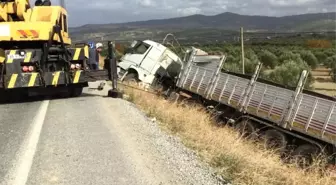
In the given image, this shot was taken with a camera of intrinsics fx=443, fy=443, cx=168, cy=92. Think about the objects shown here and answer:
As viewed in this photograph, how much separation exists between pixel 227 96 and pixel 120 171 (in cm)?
1002

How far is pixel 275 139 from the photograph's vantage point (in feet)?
42.1

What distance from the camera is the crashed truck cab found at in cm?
2080

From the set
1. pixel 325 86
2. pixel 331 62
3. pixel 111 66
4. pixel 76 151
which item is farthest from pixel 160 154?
pixel 331 62

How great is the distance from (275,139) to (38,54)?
716 centimetres

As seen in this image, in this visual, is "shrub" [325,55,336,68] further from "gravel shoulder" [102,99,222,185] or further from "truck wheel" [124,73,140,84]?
"gravel shoulder" [102,99,222,185]

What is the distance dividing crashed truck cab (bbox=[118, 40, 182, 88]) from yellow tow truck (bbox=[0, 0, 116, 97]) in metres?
7.20

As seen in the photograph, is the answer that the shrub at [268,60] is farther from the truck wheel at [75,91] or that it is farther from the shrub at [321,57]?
the truck wheel at [75,91]

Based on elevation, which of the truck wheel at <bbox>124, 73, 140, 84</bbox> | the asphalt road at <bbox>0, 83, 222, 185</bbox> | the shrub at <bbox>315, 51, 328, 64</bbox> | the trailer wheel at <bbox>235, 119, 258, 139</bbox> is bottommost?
the truck wheel at <bbox>124, 73, 140, 84</bbox>

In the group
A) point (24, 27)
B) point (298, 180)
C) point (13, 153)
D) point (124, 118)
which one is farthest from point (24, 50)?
point (298, 180)

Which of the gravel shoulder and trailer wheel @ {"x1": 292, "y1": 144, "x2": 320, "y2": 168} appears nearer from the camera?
the gravel shoulder

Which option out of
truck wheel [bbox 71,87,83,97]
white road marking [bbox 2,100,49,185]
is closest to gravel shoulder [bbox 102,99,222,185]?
white road marking [bbox 2,100,49,185]

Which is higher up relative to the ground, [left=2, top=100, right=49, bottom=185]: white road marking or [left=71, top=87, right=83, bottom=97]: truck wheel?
[left=2, top=100, right=49, bottom=185]: white road marking

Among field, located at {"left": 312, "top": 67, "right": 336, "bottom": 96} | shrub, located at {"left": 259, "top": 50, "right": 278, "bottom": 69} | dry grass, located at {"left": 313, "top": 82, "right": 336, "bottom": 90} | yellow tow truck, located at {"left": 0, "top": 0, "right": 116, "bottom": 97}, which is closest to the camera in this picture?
yellow tow truck, located at {"left": 0, "top": 0, "right": 116, "bottom": 97}

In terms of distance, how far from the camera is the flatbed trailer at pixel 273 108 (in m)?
11.7
